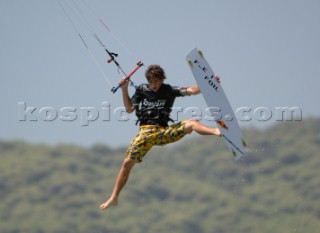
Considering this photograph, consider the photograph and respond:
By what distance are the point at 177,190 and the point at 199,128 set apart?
165 metres

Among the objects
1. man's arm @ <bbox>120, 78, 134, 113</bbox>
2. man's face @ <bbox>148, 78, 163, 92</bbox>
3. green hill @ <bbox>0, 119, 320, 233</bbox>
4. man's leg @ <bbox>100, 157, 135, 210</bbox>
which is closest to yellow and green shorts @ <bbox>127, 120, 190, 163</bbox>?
man's leg @ <bbox>100, 157, 135, 210</bbox>

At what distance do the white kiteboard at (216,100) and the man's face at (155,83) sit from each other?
0.69 metres

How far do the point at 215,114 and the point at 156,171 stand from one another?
17769cm

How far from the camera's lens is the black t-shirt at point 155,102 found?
1562 cm

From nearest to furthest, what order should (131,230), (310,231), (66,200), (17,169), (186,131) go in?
(186,131)
(310,231)
(131,230)
(66,200)
(17,169)

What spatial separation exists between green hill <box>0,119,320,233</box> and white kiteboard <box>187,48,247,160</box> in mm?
128696

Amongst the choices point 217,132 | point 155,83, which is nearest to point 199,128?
point 217,132

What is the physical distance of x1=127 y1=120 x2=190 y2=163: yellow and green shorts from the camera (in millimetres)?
15383

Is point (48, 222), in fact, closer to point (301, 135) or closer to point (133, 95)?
point (301, 135)

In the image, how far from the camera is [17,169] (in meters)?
186

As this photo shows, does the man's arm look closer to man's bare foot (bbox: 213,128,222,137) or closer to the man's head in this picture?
the man's head

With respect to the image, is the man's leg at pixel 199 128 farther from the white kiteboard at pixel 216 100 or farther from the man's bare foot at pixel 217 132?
the white kiteboard at pixel 216 100

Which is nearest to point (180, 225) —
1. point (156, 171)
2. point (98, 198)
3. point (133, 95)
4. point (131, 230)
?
point (131, 230)

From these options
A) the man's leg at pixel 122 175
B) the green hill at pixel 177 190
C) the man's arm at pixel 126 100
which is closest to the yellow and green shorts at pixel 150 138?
the man's leg at pixel 122 175
